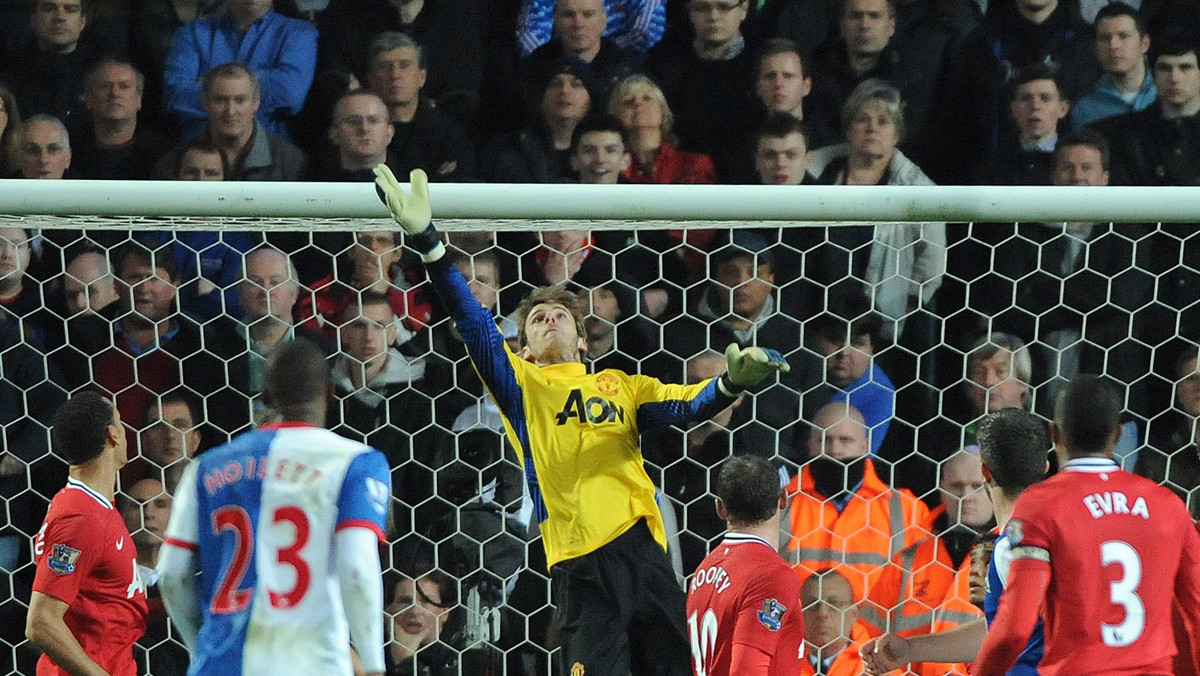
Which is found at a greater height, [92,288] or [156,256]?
[156,256]

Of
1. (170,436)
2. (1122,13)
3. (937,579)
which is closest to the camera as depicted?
(937,579)

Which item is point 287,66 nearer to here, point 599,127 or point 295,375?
point 599,127

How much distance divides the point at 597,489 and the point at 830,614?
1096 millimetres

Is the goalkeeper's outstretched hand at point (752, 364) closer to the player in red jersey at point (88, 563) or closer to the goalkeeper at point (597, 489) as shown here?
the goalkeeper at point (597, 489)

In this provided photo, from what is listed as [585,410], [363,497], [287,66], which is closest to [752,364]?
[585,410]

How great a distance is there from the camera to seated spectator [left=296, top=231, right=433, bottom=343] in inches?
163

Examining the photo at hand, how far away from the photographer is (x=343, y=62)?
4785 mm

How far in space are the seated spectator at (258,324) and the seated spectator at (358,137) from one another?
0.51 meters

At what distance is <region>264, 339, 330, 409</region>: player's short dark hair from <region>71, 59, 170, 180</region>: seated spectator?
233cm

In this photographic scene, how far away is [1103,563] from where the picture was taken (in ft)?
7.98

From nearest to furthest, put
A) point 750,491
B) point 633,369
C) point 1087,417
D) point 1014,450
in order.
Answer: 1. point 1087,417
2. point 1014,450
3. point 750,491
4. point 633,369

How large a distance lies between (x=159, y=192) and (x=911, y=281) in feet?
7.29

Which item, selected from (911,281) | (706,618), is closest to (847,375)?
(911,281)

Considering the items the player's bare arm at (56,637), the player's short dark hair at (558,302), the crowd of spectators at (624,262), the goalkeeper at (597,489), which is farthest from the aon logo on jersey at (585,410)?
the player's bare arm at (56,637)
